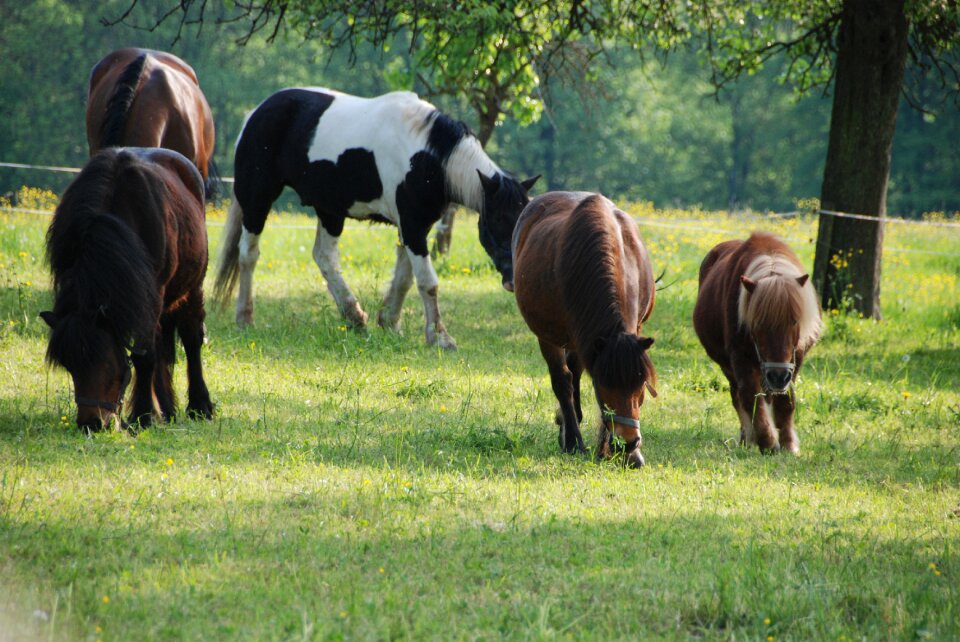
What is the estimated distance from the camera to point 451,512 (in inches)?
202

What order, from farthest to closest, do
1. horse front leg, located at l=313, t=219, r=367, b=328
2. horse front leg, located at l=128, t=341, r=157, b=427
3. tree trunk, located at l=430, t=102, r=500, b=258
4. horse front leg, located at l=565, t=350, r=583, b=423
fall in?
tree trunk, located at l=430, t=102, r=500, b=258 → horse front leg, located at l=313, t=219, r=367, b=328 → horse front leg, located at l=565, t=350, r=583, b=423 → horse front leg, located at l=128, t=341, r=157, b=427

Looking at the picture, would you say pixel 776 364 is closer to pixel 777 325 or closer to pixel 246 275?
pixel 777 325

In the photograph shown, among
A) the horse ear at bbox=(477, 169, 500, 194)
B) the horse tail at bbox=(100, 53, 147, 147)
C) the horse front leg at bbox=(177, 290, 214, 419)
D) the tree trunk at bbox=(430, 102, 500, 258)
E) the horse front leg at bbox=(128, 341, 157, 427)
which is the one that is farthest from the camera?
the tree trunk at bbox=(430, 102, 500, 258)

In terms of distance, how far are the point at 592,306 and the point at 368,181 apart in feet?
16.1

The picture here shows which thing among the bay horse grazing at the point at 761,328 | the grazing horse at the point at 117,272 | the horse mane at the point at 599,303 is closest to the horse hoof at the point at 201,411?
the grazing horse at the point at 117,272

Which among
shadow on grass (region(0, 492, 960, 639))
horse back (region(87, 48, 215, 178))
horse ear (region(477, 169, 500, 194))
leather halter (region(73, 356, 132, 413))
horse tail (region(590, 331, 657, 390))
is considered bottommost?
shadow on grass (region(0, 492, 960, 639))

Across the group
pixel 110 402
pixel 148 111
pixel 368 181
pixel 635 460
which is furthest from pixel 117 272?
pixel 368 181

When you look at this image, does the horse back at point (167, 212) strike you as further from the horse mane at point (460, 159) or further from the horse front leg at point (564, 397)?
the horse mane at point (460, 159)

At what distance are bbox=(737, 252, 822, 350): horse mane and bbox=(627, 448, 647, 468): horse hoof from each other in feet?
4.29

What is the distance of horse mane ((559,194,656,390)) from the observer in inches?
227

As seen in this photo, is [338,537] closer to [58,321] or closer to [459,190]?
[58,321]

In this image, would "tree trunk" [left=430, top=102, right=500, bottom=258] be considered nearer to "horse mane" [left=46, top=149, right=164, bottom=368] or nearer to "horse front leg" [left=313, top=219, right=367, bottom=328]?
"horse front leg" [left=313, top=219, right=367, bottom=328]

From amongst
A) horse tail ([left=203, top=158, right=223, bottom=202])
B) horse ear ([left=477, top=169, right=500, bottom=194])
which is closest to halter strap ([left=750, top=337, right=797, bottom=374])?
horse ear ([left=477, top=169, right=500, bottom=194])

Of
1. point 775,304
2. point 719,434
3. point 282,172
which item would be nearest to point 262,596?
point 775,304
